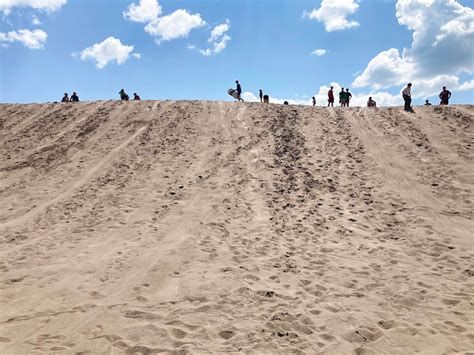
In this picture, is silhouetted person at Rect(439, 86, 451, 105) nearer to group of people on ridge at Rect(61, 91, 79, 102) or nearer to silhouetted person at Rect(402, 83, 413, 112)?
silhouetted person at Rect(402, 83, 413, 112)

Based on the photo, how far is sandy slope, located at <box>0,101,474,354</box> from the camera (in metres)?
6.48

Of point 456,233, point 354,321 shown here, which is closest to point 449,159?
point 456,233

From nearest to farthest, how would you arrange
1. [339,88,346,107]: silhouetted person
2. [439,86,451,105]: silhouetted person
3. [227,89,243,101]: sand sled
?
[439,86,451,105]: silhouetted person
[339,88,346,107]: silhouetted person
[227,89,243,101]: sand sled

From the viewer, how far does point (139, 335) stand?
6246 mm

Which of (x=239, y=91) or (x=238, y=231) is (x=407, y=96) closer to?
(x=239, y=91)

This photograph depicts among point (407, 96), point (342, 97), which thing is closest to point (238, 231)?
point (407, 96)

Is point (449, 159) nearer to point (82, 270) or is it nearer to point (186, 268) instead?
point (186, 268)

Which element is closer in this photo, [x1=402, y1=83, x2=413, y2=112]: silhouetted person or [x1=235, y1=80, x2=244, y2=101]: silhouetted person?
[x1=402, y1=83, x2=413, y2=112]: silhouetted person

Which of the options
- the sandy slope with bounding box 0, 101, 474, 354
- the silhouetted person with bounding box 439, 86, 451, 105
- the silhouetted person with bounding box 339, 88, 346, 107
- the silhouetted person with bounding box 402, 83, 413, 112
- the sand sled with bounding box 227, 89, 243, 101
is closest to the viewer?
the sandy slope with bounding box 0, 101, 474, 354

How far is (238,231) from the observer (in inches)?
440

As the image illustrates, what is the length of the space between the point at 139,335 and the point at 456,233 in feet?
28.8

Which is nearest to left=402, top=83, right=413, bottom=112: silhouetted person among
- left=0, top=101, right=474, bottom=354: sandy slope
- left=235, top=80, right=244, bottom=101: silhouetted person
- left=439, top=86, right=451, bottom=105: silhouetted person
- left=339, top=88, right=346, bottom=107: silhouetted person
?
left=0, top=101, right=474, bottom=354: sandy slope

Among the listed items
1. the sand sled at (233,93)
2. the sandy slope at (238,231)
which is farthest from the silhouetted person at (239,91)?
the sandy slope at (238,231)

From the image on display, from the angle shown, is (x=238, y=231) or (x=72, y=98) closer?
(x=238, y=231)
